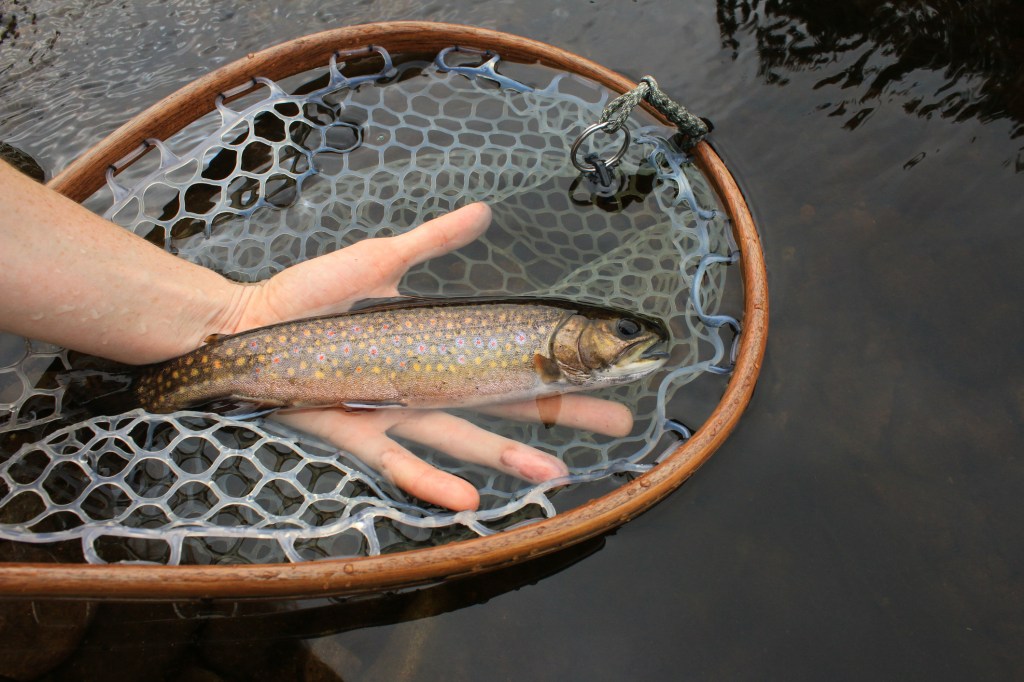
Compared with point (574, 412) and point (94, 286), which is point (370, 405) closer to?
point (574, 412)

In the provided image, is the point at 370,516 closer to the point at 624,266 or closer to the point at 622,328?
the point at 622,328

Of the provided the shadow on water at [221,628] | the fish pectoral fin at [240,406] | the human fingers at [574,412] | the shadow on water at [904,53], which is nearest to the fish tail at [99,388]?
the fish pectoral fin at [240,406]

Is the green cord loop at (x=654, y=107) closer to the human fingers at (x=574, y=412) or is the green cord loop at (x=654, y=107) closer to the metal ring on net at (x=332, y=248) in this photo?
the metal ring on net at (x=332, y=248)

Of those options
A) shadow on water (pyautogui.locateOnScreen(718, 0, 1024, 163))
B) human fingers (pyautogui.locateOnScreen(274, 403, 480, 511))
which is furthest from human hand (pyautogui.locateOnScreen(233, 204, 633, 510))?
shadow on water (pyautogui.locateOnScreen(718, 0, 1024, 163))

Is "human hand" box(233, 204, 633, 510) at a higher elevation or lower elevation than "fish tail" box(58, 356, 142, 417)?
higher

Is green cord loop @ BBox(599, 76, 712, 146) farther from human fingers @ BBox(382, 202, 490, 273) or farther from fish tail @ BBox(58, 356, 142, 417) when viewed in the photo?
fish tail @ BBox(58, 356, 142, 417)

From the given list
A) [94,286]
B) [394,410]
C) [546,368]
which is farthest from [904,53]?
[94,286]

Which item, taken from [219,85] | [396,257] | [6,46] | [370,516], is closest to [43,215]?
[219,85]
